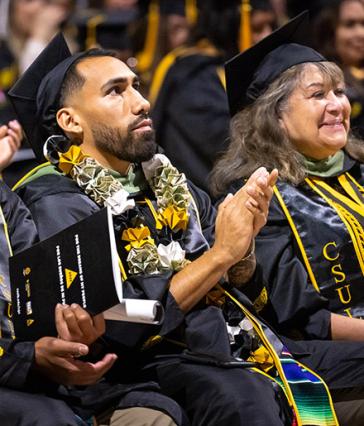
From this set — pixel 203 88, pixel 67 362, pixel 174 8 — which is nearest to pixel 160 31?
pixel 174 8

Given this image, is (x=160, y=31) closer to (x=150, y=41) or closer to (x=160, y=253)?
(x=150, y=41)

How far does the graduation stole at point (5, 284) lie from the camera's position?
3.59 metres

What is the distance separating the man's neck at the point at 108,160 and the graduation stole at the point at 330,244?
1.97 feet

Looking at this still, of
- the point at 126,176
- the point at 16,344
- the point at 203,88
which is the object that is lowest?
the point at 16,344

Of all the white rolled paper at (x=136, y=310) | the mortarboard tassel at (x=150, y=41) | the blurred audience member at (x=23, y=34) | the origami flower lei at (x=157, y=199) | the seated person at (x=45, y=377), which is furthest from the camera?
the mortarboard tassel at (x=150, y=41)

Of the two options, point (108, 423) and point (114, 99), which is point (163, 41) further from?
point (108, 423)

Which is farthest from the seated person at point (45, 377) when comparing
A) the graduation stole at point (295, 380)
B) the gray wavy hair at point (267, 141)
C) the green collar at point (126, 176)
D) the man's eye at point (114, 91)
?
the gray wavy hair at point (267, 141)

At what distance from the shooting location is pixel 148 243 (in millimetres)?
3773

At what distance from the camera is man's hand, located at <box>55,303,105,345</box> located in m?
3.19

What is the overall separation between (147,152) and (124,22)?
385cm

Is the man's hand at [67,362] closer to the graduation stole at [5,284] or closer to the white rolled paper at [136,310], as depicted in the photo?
the white rolled paper at [136,310]

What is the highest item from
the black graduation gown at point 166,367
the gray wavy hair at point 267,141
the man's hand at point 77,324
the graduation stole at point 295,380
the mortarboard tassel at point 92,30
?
the mortarboard tassel at point 92,30

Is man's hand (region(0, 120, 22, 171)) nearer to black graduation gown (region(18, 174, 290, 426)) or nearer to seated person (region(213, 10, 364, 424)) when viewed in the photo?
black graduation gown (region(18, 174, 290, 426))

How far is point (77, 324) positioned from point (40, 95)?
124 cm
